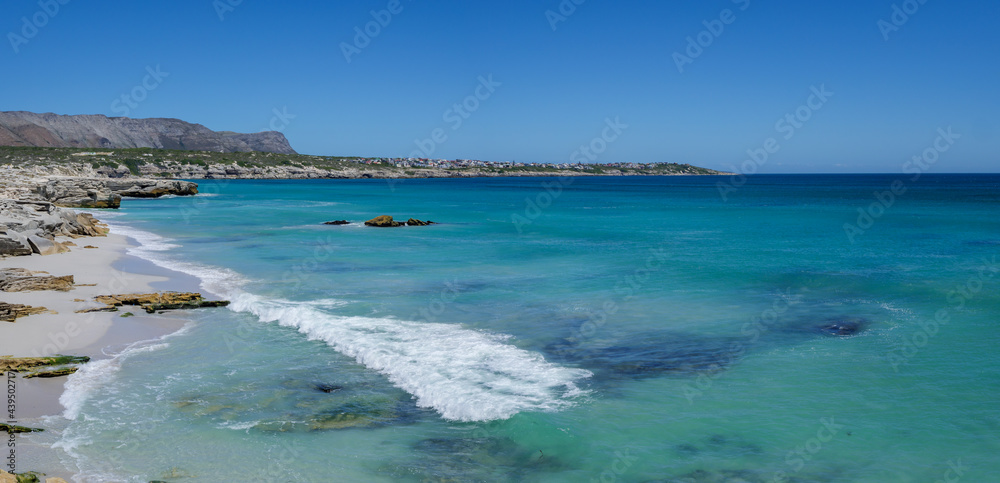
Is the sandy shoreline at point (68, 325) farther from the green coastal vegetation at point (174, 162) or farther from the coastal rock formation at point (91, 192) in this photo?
the green coastal vegetation at point (174, 162)

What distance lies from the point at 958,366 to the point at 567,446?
759cm

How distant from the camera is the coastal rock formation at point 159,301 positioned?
1418 centimetres

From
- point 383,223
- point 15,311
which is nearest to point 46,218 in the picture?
point 15,311

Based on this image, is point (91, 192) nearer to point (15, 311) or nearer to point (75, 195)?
point (75, 195)

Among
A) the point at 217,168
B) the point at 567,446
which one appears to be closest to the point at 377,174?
the point at 217,168

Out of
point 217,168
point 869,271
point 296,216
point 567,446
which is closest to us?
point 567,446

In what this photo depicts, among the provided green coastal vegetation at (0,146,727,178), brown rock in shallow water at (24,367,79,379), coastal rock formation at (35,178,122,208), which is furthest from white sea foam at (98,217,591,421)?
green coastal vegetation at (0,146,727,178)

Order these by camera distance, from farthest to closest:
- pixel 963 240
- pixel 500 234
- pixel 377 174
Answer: pixel 377 174 < pixel 500 234 < pixel 963 240

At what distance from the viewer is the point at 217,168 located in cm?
12812

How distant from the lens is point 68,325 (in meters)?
12.4

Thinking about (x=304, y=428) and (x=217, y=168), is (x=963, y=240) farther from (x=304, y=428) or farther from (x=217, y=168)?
(x=217, y=168)

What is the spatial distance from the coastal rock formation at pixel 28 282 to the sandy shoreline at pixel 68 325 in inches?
10.4

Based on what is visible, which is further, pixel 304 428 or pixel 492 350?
pixel 492 350

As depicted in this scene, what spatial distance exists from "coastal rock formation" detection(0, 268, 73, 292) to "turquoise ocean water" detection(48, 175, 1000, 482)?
3202 millimetres
